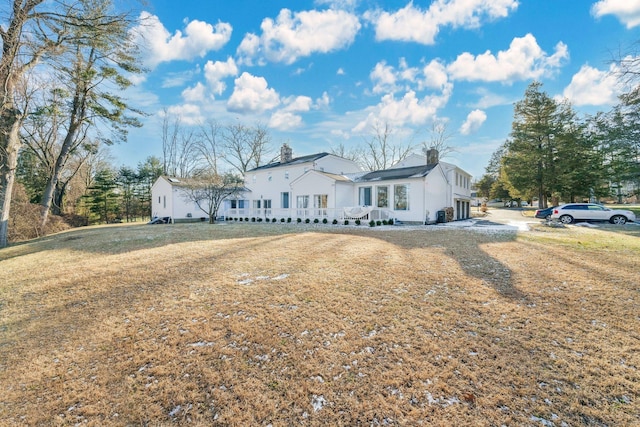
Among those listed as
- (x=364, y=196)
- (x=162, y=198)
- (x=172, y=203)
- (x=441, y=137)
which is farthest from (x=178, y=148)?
(x=441, y=137)

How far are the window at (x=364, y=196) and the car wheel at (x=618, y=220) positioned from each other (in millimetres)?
14604

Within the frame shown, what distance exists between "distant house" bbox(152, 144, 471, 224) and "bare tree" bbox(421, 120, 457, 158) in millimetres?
12504

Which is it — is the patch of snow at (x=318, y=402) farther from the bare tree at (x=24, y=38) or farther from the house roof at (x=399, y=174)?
the house roof at (x=399, y=174)

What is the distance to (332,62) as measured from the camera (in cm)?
1945

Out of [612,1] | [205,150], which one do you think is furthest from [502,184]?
[205,150]

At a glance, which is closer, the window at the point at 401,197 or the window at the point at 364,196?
the window at the point at 401,197

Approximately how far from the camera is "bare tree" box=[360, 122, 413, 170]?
129 feet

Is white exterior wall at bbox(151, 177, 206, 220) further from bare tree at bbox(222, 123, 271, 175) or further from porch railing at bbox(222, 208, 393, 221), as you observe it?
bare tree at bbox(222, 123, 271, 175)

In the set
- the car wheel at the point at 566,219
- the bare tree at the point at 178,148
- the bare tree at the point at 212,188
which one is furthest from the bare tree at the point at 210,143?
the car wheel at the point at 566,219

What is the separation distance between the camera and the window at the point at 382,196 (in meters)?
18.4

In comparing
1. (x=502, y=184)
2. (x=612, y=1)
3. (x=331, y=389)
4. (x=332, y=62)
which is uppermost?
(x=332, y=62)

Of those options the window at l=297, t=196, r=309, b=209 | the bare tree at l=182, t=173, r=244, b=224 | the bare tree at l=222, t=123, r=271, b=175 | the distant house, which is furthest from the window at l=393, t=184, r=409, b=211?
the bare tree at l=222, t=123, r=271, b=175

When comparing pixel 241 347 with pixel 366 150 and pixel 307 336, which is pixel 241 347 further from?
pixel 366 150

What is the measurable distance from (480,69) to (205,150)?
34.6 metres
